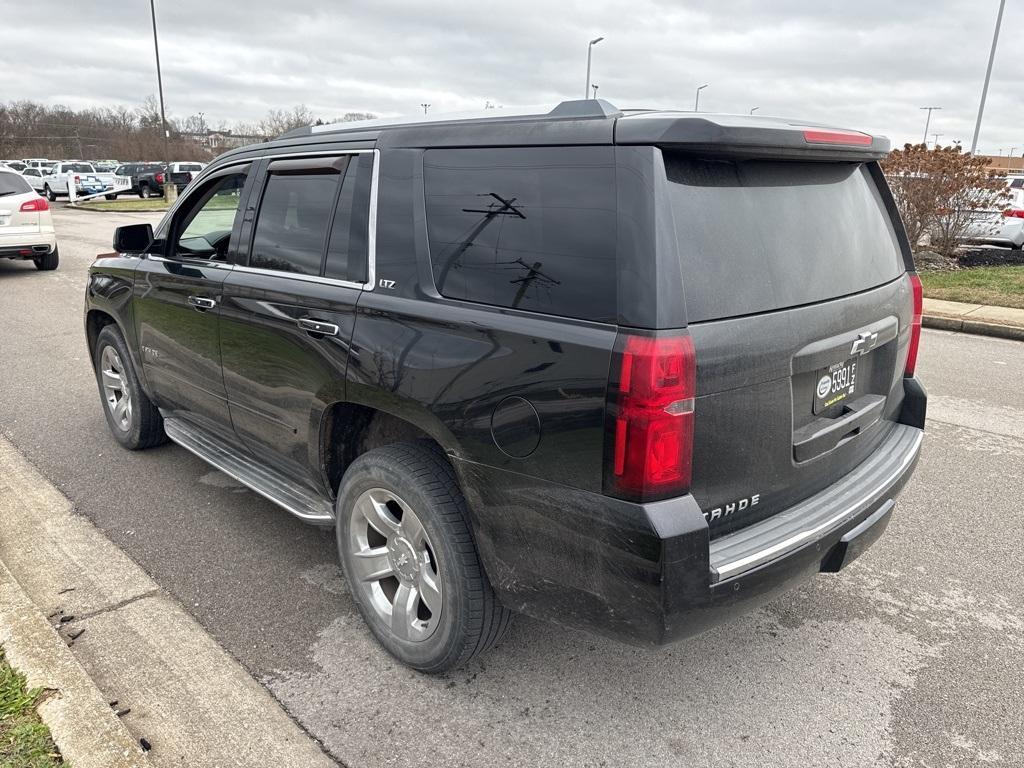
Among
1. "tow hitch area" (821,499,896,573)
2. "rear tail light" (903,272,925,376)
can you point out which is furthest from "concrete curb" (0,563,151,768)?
"rear tail light" (903,272,925,376)

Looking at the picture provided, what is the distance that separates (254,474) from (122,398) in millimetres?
1981

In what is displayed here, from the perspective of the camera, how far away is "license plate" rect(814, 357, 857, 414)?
2.61 meters

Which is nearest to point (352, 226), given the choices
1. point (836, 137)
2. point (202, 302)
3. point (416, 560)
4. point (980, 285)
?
point (202, 302)

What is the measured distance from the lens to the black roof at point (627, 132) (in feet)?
7.25

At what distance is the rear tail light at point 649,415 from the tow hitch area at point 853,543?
0.83 metres

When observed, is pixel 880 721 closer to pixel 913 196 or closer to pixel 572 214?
pixel 572 214

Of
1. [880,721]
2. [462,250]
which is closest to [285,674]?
[462,250]

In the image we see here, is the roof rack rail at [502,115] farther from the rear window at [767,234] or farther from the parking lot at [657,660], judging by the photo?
the parking lot at [657,660]

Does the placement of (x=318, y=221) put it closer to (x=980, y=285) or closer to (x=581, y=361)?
(x=581, y=361)

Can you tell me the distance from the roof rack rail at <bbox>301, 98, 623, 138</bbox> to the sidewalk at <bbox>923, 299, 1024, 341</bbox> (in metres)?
8.62

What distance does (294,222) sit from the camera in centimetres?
341

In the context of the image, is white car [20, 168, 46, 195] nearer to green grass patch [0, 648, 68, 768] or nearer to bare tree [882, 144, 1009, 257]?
bare tree [882, 144, 1009, 257]

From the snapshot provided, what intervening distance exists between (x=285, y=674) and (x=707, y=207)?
87.6 inches

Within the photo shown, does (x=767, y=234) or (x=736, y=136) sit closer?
(x=736, y=136)
